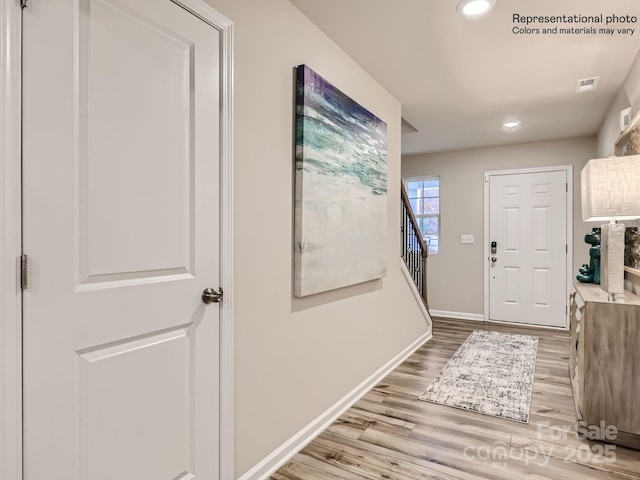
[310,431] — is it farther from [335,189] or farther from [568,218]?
[568,218]

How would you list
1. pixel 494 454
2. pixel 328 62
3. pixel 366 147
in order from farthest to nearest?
1. pixel 366 147
2. pixel 328 62
3. pixel 494 454

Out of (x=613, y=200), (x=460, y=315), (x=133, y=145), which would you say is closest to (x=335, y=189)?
(x=133, y=145)

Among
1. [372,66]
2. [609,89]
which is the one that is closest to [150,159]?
[372,66]

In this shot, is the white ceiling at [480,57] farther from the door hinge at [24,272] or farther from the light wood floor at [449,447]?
the light wood floor at [449,447]

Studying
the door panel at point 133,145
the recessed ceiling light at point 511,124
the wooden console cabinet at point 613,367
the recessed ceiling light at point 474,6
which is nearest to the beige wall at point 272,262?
the door panel at point 133,145

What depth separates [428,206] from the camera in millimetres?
5695

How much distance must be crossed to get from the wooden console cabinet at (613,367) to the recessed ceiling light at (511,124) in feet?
7.97

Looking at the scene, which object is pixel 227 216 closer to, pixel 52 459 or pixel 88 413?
pixel 88 413

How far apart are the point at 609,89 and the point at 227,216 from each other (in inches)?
127

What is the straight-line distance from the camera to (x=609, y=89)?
314cm

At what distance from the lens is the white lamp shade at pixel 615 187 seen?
83.0 inches

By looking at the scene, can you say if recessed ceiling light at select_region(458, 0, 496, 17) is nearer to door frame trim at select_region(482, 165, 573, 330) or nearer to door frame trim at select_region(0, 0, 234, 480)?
door frame trim at select_region(0, 0, 234, 480)

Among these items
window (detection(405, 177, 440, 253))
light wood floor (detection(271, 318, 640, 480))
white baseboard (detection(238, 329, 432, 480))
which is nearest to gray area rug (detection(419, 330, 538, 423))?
light wood floor (detection(271, 318, 640, 480))

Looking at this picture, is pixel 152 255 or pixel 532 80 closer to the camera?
pixel 152 255
